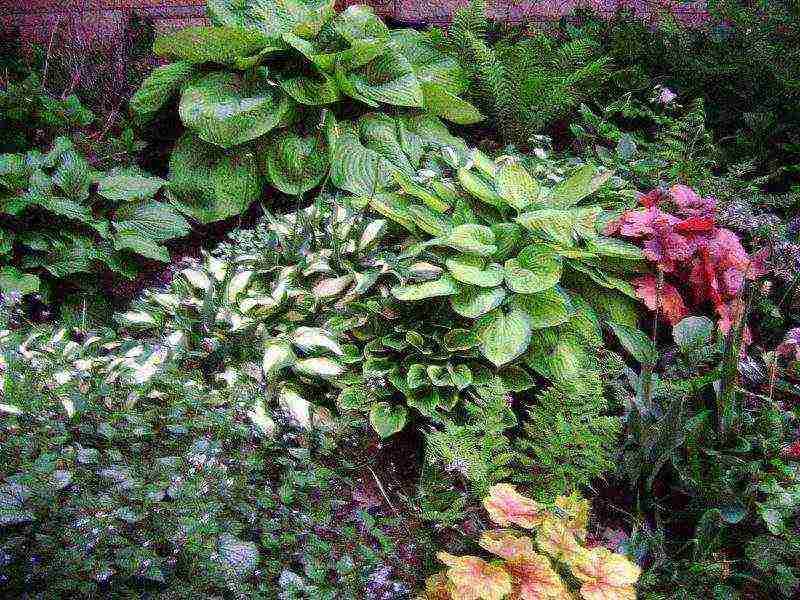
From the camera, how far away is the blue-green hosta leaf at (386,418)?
2256 mm

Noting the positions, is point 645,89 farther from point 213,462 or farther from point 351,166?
point 213,462

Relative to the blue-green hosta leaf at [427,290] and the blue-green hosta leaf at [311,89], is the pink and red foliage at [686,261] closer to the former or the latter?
the blue-green hosta leaf at [427,290]

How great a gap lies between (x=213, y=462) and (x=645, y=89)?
11.4 feet

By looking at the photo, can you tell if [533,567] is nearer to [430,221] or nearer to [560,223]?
[560,223]

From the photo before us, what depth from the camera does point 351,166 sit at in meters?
3.23

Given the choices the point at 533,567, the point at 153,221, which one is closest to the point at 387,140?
the point at 153,221

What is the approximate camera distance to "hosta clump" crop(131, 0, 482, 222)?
127 inches

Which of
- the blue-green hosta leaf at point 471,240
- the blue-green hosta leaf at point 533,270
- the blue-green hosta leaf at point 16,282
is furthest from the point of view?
the blue-green hosta leaf at point 16,282

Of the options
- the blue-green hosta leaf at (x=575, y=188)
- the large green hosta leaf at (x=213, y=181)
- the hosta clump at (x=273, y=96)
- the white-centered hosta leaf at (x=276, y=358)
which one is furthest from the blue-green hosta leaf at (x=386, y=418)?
the large green hosta leaf at (x=213, y=181)

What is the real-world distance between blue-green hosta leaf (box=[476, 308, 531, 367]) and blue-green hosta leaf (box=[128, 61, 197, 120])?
220 cm

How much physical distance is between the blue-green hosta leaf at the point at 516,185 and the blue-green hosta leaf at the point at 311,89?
43.3 inches

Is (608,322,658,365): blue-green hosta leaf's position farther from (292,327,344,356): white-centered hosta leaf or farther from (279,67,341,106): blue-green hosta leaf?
(279,67,341,106): blue-green hosta leaf

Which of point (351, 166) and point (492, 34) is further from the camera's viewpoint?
point (492, 34)

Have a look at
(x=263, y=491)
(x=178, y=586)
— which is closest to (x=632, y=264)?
(x=263, y=491)
